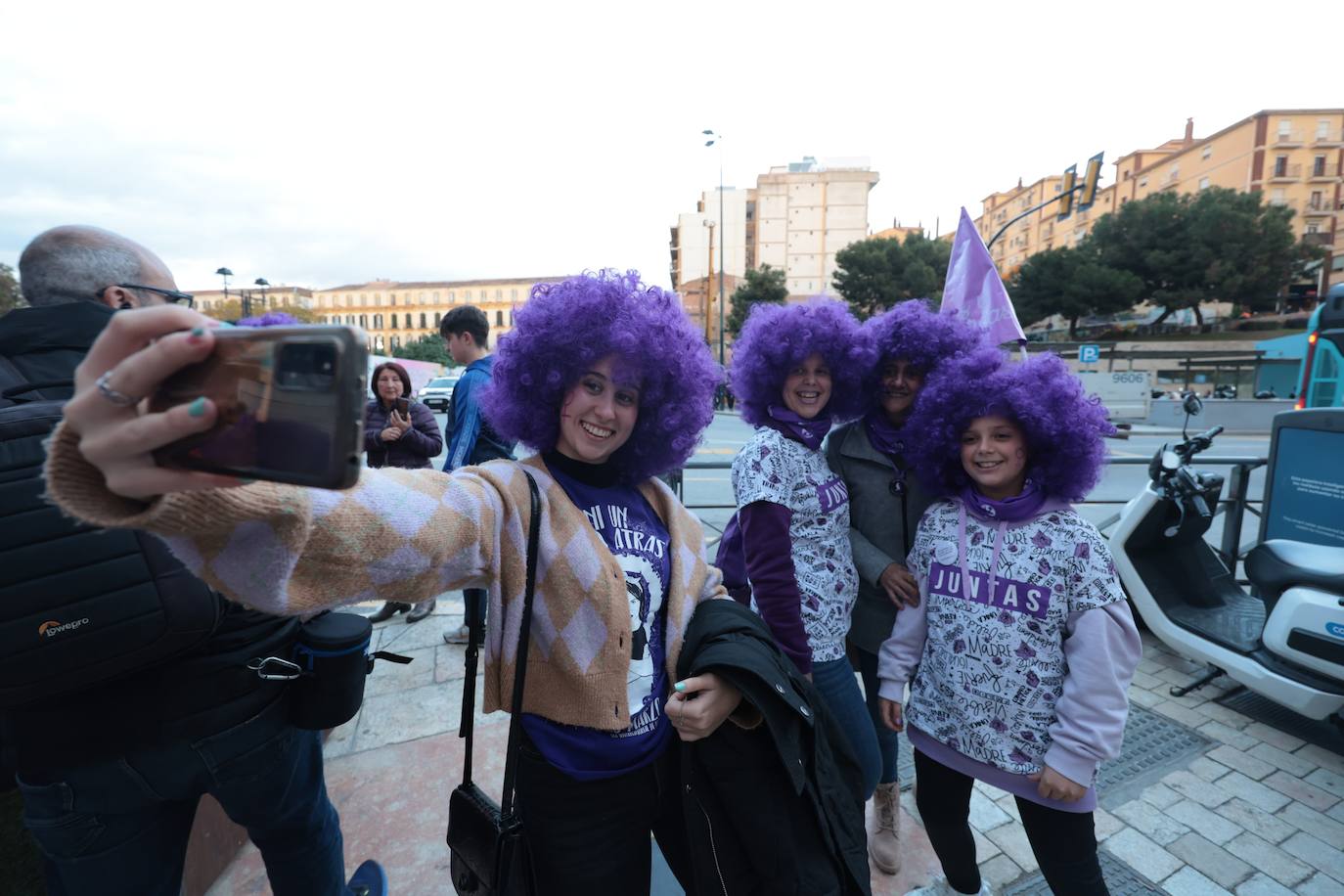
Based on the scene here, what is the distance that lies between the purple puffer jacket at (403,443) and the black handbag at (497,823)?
3.51 metres

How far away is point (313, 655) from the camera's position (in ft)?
5.15

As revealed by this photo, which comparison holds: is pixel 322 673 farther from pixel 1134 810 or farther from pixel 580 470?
pixel 1134 810

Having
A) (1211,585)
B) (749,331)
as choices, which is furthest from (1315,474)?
(749,331)

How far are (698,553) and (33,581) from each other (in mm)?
1332

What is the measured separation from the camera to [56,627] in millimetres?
1114

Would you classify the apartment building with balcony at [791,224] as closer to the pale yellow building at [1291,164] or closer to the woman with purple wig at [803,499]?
the pale yellow building at [1291,164]

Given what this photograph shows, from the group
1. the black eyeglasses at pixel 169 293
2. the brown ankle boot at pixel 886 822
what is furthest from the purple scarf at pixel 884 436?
the black eyeglasses at pixel 169 293

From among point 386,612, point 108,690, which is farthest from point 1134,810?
point 386,612

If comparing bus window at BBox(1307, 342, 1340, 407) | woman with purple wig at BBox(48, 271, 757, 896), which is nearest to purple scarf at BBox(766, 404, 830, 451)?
woman with purple wig at BBox(48, 271, 757, 896)

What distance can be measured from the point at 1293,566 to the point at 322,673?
410 cm

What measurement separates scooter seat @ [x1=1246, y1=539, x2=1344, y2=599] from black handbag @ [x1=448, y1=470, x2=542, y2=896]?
3.64m

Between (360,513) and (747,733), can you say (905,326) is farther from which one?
(360,513)

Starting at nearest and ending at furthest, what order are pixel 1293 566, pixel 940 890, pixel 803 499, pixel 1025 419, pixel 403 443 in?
pixel 1025 419, pixel 803 499, pixel 940 890, pixel 1293 566, pixel 403 443

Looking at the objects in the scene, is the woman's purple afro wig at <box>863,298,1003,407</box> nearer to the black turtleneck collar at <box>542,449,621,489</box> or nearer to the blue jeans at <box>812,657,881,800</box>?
the blue jeans at <box>812,657,881,800</box>
